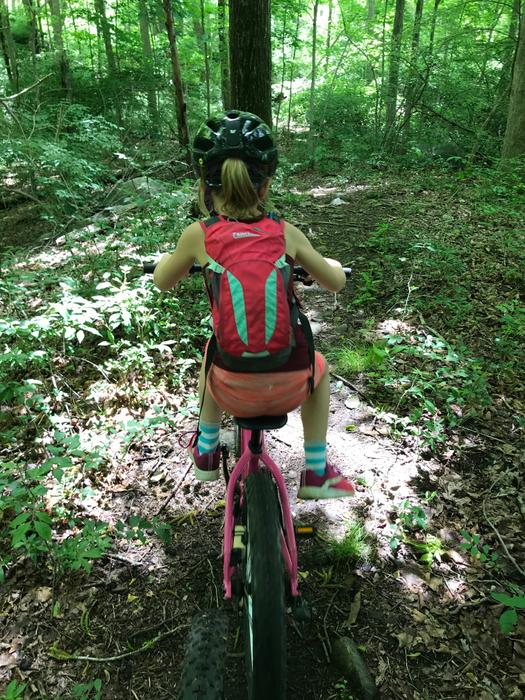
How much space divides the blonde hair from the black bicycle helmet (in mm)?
61

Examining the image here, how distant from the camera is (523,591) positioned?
2.60m

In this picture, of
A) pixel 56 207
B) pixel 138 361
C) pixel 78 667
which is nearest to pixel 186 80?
pixel 56 207

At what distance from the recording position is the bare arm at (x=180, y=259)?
2.00m

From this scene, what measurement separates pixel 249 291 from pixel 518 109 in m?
10.4

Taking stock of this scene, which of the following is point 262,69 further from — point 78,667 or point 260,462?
point 78,667

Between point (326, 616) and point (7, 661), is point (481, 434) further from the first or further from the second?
point (7, 661)

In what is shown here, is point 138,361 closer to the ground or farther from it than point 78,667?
farther from it

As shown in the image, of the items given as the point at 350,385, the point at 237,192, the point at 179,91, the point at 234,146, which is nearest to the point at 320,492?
the point at 237,192

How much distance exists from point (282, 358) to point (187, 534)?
1.87 m

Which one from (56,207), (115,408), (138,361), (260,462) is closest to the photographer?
(260,462)

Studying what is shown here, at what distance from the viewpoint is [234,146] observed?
2004 millimetres

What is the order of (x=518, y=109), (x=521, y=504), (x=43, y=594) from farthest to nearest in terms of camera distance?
(x=518, y=109)
(x=521, y=504)
(x=43, y=594)

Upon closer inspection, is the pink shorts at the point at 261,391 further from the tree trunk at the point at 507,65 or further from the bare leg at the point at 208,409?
the tree trunk at the point at 507,65

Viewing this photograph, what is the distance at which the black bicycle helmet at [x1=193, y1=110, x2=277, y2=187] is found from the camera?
2014 mm
